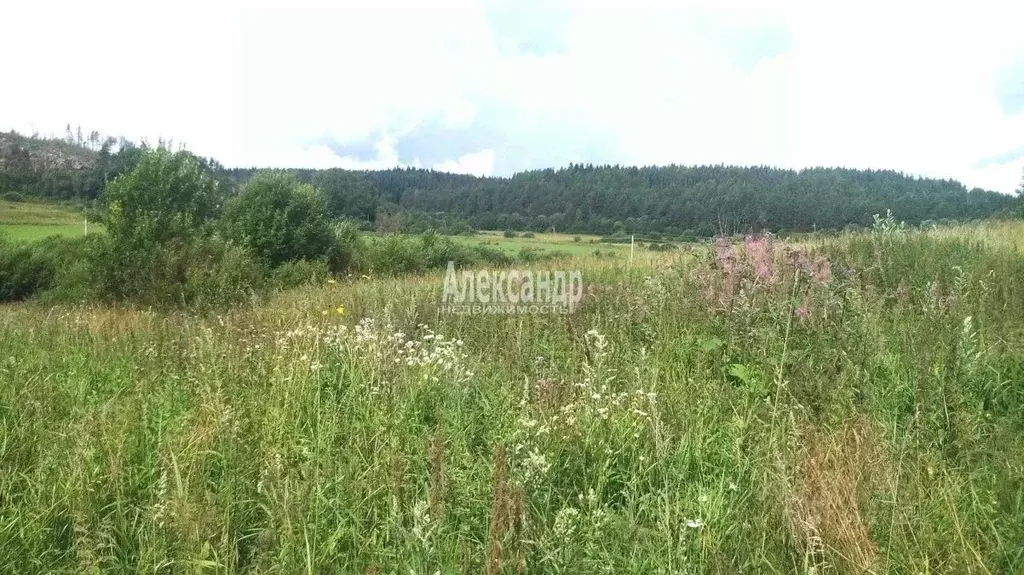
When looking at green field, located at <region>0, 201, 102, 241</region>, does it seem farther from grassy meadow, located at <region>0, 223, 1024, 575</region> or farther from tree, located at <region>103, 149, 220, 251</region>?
grassy meadow, located at <region>0, 223, 1024, 575</region>

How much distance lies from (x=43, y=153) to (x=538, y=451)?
161831 millimetres

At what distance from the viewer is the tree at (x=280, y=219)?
3350 centimetres

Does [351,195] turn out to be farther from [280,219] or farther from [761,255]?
[761,255]

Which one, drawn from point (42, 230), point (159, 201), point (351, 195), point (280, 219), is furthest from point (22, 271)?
point (351, 195)

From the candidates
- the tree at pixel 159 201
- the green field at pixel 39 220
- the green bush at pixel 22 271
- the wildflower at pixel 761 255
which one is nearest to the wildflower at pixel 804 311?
the wildflower at pixel 761 255

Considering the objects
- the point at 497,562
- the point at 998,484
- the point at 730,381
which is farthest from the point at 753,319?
the point at 497,562

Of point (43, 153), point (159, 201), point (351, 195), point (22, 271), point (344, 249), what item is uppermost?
point (43, 153)

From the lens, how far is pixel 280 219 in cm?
3381

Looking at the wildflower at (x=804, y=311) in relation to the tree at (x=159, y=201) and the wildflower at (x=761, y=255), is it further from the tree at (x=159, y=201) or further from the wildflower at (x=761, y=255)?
the tree at (x=159, y=201)

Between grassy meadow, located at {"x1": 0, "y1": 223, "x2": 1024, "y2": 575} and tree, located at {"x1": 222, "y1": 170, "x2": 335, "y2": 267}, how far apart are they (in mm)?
30947

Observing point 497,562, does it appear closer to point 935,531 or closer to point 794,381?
point 935,531

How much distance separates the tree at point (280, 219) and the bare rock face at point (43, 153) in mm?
96292

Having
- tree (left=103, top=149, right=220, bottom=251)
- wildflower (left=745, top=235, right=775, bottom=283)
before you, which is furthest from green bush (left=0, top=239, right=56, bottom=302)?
wildflower (left=745, top=235, right=775, bottom=283)

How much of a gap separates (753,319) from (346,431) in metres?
2.86
